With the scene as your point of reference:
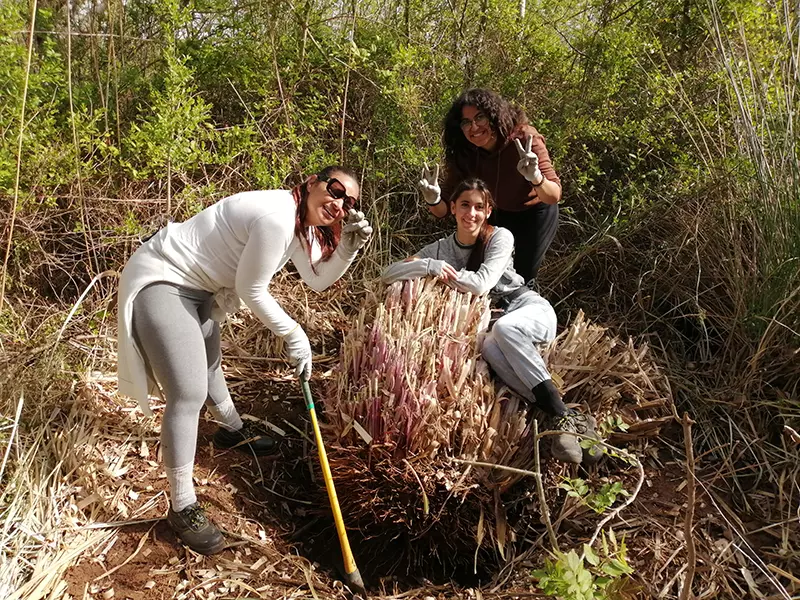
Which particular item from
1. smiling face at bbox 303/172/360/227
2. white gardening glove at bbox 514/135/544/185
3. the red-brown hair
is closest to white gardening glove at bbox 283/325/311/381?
the red-brown hair

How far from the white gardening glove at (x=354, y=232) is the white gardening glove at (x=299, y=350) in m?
0.40

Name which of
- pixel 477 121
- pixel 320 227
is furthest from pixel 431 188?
pixel 320 227

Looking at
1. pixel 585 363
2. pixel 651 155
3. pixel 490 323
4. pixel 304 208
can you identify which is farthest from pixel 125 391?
pixel 651 155

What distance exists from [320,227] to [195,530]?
1240 mm

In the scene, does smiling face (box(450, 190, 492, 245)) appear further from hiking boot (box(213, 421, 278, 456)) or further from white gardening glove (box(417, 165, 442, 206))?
hiking boot (box(213, 421, 278, 456))

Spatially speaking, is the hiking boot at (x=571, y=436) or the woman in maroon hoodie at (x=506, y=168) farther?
the woman in maroon hoodie at (x=506, y=168)

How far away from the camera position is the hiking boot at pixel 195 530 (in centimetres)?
199

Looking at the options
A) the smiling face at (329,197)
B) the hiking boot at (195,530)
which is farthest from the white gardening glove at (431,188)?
the hiking boot at (195,530)

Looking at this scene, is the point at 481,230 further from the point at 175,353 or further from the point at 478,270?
the point at 175,353

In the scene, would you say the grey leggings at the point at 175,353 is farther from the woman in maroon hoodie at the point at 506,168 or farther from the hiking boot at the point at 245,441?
the woman in maroon hoodie at the point at 506,168

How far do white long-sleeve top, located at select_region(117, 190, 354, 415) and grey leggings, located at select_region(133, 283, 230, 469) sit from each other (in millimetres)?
38

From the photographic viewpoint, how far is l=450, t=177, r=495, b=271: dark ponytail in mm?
2728

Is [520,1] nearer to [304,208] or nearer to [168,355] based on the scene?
[304,208]

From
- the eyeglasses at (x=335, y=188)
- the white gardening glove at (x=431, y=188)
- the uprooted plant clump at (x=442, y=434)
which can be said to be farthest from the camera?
the white gardening glove at (x=431, y=188)
